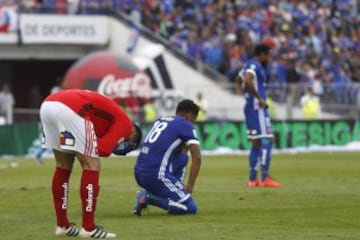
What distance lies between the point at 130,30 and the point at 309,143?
1108 cm

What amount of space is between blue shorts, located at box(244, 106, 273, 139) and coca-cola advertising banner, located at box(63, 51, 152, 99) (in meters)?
19.3

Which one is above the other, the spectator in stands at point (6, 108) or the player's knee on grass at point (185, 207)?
the player's knee on grass at point (185, 207)

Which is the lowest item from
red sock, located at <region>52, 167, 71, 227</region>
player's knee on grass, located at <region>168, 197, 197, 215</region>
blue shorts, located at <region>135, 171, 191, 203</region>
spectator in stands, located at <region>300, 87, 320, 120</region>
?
spectator in stands, located at <region>300, 87, 320, 120</region>

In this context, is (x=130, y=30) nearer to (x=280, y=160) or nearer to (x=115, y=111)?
(x=280, y=160)

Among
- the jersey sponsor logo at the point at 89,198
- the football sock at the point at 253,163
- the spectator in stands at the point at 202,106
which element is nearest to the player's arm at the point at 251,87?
the football sock at the point at 253,163

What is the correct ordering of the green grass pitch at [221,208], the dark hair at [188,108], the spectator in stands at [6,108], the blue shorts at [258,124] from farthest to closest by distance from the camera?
the spectator in stands at [6,108], the blue shorts at [258,124], the dark hair at [188,108], the green grass pitch at [221,208]

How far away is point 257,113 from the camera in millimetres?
19797

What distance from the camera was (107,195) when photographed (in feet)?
56.7

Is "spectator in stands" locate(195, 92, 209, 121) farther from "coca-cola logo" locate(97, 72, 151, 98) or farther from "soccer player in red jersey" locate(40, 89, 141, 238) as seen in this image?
"soccer player in red jersey" locate(40, 89, 141, 238)

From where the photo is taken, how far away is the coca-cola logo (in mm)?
39156

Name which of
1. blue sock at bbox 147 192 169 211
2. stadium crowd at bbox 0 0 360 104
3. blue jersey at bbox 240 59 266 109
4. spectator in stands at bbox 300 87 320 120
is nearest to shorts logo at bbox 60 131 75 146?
blue sock at bbox 147 192 169 211

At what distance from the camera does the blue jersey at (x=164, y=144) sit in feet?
46.2

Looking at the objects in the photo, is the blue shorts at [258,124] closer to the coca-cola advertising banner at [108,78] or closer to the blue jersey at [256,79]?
the blue jersey at [256,79]

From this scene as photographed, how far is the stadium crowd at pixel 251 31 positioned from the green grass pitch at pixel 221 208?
1769 cm
